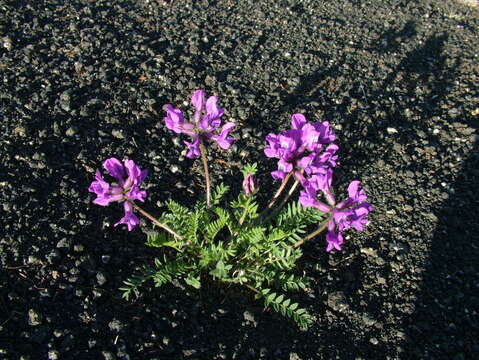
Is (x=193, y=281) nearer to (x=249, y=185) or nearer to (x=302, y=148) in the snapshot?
(x=249, y=185)

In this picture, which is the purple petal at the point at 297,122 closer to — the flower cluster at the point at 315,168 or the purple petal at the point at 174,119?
the flower cluster at the point at 315,168

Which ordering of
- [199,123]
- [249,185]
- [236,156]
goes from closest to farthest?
1. [199,123]
2. [249,185]
3. [236,156]

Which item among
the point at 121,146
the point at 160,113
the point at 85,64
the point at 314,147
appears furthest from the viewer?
the point at 85,64

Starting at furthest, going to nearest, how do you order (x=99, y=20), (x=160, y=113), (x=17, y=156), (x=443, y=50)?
1. (x=443, y=50)
2. (x=99, y=20)
3. (x=160, y=113)
4. (x=17, y=156)

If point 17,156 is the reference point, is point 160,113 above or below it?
above

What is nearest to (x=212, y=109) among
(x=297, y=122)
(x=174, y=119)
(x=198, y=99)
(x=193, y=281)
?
(x=198, y=99)

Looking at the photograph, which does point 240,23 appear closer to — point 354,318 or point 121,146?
point 121,146

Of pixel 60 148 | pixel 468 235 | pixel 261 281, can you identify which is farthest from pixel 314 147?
pixel 60 148
